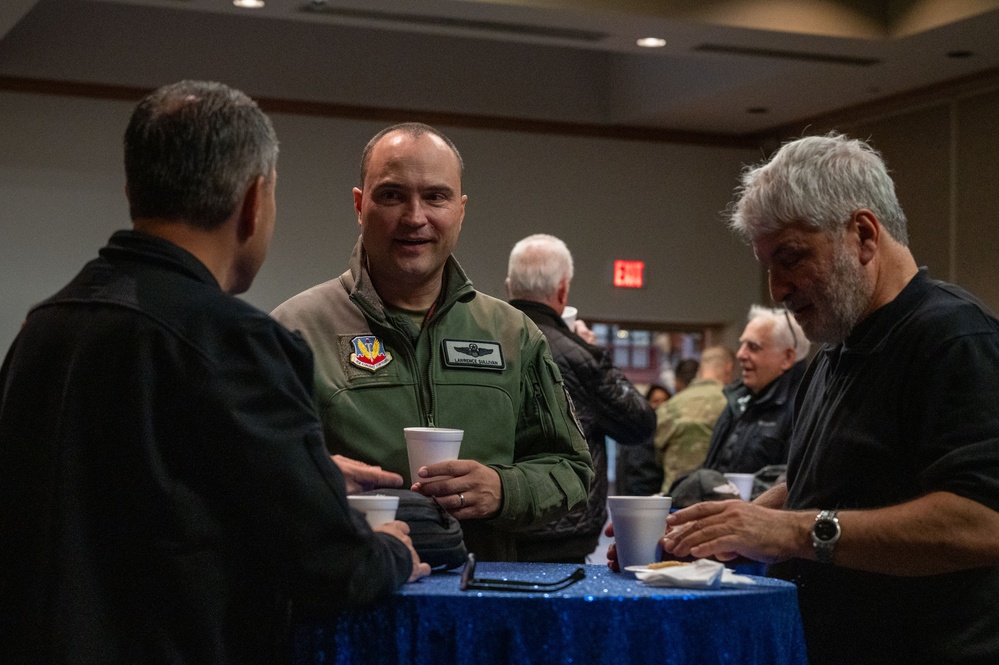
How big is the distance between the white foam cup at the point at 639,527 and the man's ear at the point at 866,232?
22.3 inches

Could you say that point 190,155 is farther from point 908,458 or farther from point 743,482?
point 743,482

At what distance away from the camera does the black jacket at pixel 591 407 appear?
402 centimetres

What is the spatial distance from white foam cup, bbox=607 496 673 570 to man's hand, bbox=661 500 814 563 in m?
0.02

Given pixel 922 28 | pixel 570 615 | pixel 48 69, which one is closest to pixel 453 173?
pixel 570 615

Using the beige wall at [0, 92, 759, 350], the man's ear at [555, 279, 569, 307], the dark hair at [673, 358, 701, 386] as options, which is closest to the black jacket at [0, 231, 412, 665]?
the man's ear at [555, 279, 569, 307]

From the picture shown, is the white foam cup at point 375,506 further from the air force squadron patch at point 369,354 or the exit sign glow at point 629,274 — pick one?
the exit sign glow at point 629,274

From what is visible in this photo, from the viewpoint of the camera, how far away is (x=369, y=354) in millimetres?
2301

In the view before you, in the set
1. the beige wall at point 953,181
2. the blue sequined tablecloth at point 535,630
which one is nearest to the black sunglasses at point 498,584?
the blue sequined tablecloth at point 535,630

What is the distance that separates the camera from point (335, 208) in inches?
366

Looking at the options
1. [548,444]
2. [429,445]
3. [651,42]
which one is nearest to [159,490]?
[429,445]

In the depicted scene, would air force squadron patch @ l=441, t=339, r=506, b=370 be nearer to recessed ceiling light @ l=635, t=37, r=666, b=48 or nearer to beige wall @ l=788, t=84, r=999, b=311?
recessed ceiling light @ l=635, t=37, r=666, b=48

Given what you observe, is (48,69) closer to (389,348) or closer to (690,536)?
(389,348)

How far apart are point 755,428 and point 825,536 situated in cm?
279

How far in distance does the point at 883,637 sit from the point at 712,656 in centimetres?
51
